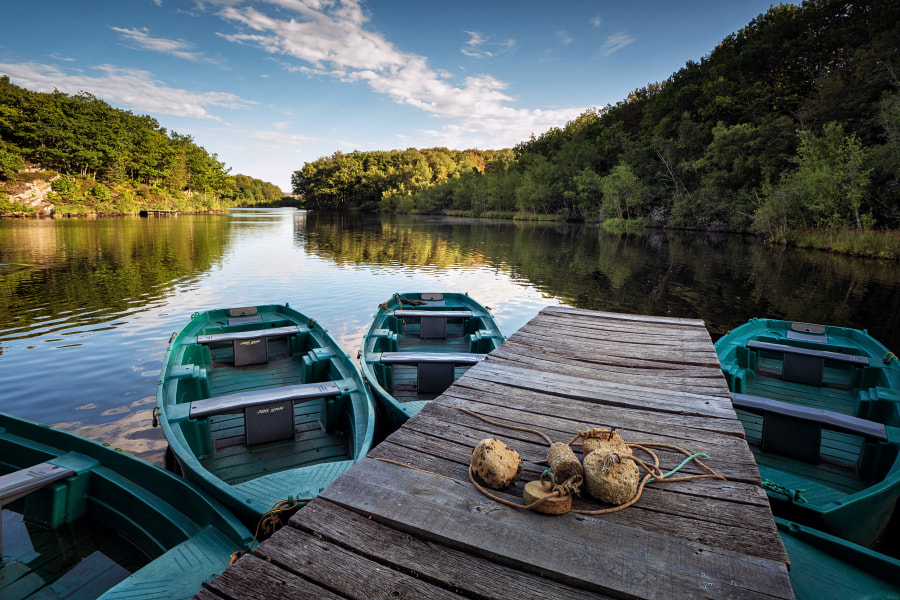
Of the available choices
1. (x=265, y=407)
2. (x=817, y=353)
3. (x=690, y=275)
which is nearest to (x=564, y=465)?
(x=265, y=407)

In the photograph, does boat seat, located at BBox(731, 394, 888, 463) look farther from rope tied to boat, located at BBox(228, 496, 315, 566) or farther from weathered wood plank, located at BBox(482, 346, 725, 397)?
rope tied to boat, located at BBox(228, 496, 315, 566)

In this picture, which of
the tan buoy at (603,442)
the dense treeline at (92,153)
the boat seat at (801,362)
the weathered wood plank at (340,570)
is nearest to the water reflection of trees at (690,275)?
the boat seat at (801,362)

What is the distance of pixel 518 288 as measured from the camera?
1730 centimetres

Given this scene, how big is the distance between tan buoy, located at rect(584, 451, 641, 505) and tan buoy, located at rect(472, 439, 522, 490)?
1.19 ft

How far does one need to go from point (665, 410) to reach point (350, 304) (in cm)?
1229

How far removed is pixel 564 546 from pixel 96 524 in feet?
13.3

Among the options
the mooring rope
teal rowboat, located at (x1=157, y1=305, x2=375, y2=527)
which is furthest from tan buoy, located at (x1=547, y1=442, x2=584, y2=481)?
teal rowboat, located at (x1=157, y1=305, x2=375, y2=527)

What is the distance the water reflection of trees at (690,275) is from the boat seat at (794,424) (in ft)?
25.4

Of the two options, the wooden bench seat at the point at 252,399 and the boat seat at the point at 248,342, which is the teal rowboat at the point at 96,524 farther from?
the boat seat at the point at 248,342

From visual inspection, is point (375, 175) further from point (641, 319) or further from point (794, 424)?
point (794, 424)

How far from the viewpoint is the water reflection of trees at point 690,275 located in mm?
13617

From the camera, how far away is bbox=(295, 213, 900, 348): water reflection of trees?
1362cm

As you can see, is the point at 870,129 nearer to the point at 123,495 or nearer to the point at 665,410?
the point at 665,410

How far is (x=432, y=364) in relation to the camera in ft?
19.6
